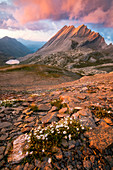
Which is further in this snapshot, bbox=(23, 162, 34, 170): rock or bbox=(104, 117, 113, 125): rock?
bbox=(104, 117, 113, 125): rock

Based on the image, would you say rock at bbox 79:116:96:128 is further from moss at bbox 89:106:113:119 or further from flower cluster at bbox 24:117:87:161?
moss at bbox 89:106:113:119

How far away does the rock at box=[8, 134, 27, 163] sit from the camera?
3.36 meters

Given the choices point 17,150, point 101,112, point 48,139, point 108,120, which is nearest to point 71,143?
point 48,139

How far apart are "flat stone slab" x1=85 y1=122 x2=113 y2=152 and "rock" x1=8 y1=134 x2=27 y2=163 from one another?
107 inches

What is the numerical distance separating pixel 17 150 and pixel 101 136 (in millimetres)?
3512

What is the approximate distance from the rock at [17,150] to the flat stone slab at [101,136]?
273 centimetres

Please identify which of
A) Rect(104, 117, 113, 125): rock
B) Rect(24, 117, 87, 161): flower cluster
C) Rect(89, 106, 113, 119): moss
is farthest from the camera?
Rect(89, 106, 113, 119): moss

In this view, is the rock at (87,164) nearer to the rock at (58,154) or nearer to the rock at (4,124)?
the rock at (58,154)

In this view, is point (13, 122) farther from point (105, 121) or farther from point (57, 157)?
point (105, 121)

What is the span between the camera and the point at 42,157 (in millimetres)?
3291

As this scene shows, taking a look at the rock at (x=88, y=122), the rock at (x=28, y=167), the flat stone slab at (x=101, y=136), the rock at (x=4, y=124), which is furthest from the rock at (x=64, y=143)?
the rock at (x=4, y=124)

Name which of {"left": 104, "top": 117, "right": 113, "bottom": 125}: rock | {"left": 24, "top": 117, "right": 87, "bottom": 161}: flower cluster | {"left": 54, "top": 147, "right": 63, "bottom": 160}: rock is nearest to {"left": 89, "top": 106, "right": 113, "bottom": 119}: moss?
{"left": 104, "top": 117, "right": 113, "bottom": 125}: rock

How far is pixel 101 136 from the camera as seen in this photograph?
4023mm

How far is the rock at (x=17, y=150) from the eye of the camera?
3.36 m
